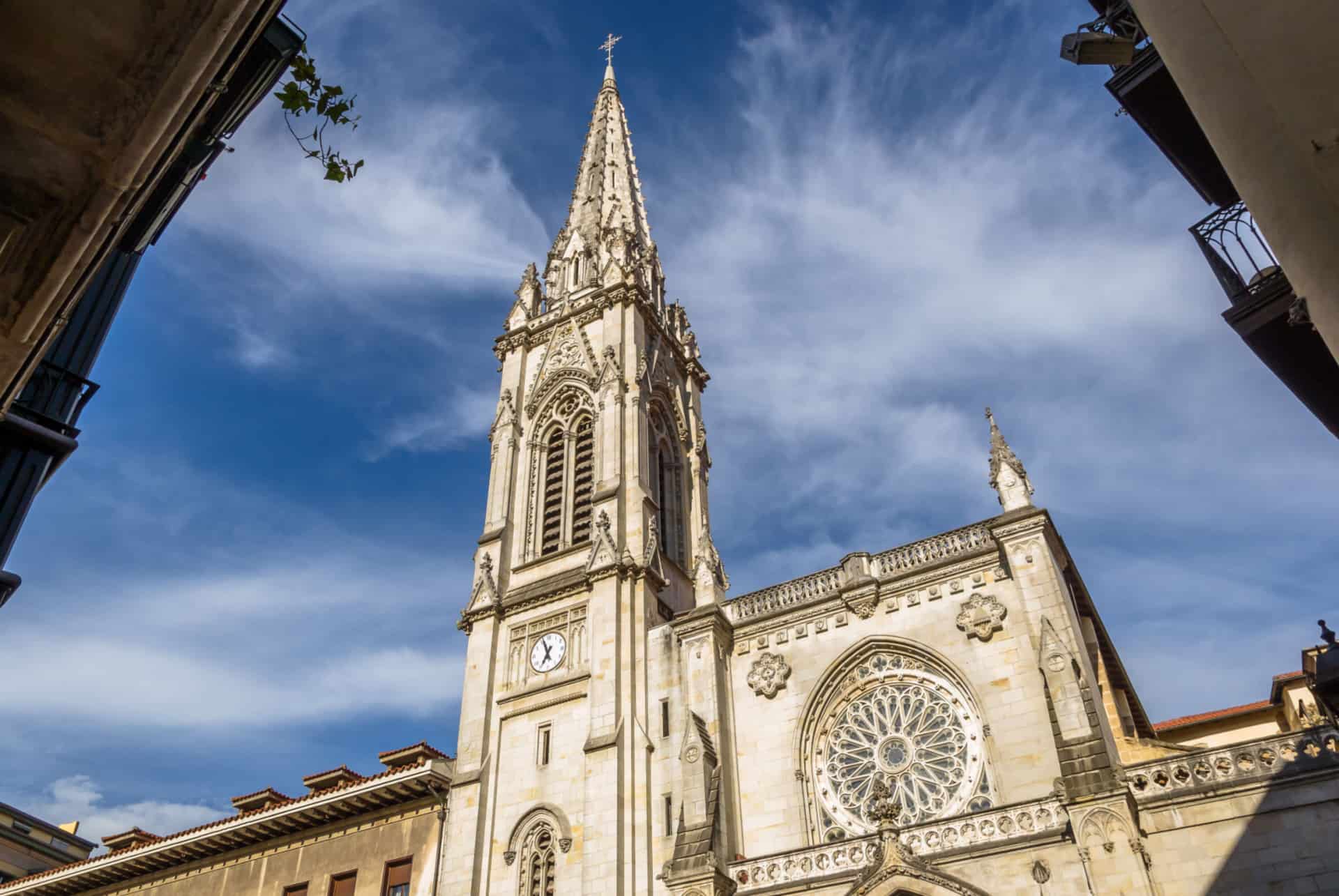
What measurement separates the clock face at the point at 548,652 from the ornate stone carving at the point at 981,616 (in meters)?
9.23

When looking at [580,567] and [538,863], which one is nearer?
[538,863]

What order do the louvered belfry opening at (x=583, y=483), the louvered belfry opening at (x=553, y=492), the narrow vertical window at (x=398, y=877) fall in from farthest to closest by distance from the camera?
the louvered belfry opening at (x=553, y=492)
the louvered belfry opening at (x=583, y=483)
the narrow vertical window at (x=398, y=877)

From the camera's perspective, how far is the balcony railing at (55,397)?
36.6 feet

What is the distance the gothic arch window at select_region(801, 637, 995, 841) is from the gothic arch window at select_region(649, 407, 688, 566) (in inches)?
297

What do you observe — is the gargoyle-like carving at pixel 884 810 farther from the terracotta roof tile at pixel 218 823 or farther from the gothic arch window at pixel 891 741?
the terracotta roof tile at pixel 218 823

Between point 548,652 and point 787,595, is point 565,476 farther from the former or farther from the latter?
point 787,595

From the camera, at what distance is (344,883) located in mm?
23469

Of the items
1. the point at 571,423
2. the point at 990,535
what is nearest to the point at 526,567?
the point at 571,423

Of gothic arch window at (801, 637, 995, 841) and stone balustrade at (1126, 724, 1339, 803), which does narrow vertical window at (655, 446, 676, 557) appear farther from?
stone balustrade at (1126, 724, 1339, 803)

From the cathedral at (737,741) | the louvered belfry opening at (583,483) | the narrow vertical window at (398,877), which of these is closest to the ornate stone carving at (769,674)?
the cathedral at (737,741)

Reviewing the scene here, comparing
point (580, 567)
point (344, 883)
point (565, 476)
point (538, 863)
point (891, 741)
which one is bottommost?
point (538, 863)

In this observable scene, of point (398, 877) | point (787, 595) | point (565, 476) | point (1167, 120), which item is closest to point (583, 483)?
point (565, 476)

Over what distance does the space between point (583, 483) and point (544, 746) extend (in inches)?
294

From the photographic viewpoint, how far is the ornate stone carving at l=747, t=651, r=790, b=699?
2108 centimetres
